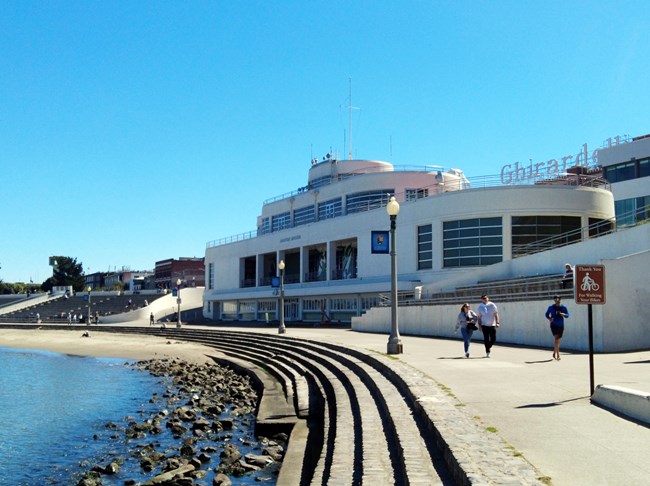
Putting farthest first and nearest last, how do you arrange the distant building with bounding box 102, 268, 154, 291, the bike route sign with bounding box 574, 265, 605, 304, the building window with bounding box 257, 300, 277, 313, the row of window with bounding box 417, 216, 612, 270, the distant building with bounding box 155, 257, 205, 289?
the distant building with bounding box 102, 268, 154, 291 → the distant building with bounding box 155, 257, 205, 289 → the building window with bounding box 257, 300, 277, 313 → the row of window with bounding box 417, 216, 612, 270 → the bike route sign with bounding box 574, 265, 605, 304

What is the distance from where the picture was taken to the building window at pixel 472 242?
40.0 metres

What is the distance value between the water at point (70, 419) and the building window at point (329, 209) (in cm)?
2654

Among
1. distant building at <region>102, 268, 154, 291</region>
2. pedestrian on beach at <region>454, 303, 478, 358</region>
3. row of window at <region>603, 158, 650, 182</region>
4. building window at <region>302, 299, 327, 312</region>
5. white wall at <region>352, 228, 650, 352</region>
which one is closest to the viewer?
white wall at <region>352, 228, 650, 352</region>

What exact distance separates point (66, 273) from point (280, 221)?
89.3m

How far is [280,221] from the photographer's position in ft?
217

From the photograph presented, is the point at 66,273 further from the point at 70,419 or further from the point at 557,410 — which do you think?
the point at 557,410

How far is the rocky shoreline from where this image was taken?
1117 cm

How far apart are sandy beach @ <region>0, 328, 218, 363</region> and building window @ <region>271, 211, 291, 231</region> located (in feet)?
60.1

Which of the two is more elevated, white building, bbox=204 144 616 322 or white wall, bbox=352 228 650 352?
white building, bbox=204 144 616 322

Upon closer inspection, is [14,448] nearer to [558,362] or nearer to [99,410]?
[99,410]

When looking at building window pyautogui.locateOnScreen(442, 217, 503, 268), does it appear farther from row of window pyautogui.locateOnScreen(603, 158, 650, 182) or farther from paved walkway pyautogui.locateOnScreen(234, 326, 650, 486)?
paved walkway pyautogui.locateOnScreen(234, 326, 650, 486)

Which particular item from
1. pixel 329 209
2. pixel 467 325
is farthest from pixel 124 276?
pixel 467 325

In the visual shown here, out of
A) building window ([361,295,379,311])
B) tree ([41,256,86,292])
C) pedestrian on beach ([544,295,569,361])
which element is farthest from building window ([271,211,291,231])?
tree ([41,256,86,292])

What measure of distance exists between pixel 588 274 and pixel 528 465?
5.43 meters
